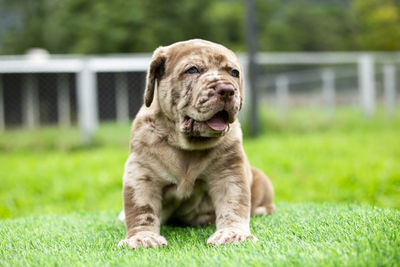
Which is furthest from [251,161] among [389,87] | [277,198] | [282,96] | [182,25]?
[182,25]

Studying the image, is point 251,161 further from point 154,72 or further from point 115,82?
point 115,82

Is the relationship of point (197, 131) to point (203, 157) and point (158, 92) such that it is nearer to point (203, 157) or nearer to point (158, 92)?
point (203, 157)

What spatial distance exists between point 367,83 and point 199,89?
10345 millimetres

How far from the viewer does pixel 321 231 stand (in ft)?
8.15

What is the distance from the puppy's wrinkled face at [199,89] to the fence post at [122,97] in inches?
304

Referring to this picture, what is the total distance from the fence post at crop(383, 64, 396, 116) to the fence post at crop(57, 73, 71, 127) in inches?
339

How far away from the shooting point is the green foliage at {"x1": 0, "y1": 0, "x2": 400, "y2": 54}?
23578 mm

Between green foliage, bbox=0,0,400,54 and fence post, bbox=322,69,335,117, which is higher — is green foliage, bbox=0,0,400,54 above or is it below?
above

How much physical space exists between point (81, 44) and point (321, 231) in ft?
76.2

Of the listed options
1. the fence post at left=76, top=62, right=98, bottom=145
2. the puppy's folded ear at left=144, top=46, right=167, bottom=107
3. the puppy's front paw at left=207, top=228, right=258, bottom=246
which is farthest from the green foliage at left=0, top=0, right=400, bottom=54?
the puppy's front paw at left=207, top=228, right=258, bottom=246

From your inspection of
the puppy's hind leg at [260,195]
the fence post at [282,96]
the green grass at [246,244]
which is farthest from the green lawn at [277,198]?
the fence post at [282,96]

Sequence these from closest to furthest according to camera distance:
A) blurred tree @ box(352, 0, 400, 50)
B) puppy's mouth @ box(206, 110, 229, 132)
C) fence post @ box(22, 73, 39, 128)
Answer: puppy's mouth @ box(206, 110, 229, 132)
fence post @ box(22, 73, 39, 128)
blurred tree @ box(352, 0, 400, 50)

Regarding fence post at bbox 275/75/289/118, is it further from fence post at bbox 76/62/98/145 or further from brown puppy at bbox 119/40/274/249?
brown puppy at bbox 119/40/274/249

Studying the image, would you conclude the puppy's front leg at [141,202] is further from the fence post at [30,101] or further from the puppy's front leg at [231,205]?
the fence post at [30,101]
